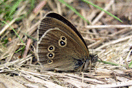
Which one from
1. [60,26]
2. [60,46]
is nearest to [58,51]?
[60,46]

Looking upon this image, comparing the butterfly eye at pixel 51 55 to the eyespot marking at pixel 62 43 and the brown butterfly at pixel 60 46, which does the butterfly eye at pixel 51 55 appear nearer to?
the brown butterfly at pixel 60 46

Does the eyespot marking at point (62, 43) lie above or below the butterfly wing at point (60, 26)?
below

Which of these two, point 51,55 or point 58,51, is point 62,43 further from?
point 51,55

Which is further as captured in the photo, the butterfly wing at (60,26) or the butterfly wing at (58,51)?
the butterfly wing at (58,51)

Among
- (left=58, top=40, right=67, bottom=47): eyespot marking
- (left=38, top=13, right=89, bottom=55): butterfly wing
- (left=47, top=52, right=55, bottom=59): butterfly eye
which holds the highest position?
(left=38, top=13, right=89, bottom=55): butterfly wing

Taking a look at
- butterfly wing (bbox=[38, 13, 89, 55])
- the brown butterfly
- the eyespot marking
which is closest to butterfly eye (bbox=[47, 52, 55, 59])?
the brown butterfly

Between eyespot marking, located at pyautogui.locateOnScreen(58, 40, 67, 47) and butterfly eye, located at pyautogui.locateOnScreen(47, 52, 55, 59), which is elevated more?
eyespot marking, located at pyautogui.locateOnScreen(58, 40, 67, 47)

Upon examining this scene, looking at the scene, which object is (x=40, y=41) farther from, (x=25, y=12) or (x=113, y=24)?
(x=113, y=24)

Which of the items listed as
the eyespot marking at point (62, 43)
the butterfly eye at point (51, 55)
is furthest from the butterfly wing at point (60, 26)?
the butterfly eye at point (51, 55)

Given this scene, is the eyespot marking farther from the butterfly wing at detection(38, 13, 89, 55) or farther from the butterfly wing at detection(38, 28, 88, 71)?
the butterfly wing at detection(38, 13, 89, 55)

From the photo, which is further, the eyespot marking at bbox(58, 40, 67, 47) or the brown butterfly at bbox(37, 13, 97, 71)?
the eyespot marking at bbox(58, 40, 67, 47)
